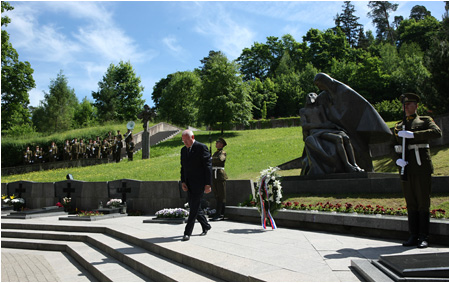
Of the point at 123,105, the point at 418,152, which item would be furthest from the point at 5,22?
the point at 418,152

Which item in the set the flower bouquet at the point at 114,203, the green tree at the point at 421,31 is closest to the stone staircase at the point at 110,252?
the flower bouquet at the point at 114,203

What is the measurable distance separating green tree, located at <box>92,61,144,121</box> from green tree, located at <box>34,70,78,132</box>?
6089 millimetres

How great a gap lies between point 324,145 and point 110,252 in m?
7.28

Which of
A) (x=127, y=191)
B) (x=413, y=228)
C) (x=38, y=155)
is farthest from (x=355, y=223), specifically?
(x=38, y=155)

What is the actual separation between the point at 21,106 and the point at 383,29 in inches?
3843

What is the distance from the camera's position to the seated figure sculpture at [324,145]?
11953 millimetres

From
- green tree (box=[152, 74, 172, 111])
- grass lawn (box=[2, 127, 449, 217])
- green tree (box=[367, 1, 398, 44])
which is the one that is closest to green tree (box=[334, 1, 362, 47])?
green tree (box=[367, 1, 398, 44])

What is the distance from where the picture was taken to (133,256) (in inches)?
269

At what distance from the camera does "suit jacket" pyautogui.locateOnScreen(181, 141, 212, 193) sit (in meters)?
7.59

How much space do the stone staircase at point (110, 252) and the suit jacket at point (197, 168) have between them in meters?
1.37

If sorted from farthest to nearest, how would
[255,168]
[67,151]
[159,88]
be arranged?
[159,88] < [67,151] < [255,168]

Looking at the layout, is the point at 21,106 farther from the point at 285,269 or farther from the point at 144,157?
the point at 285,269

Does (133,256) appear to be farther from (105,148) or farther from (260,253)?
(105,148)

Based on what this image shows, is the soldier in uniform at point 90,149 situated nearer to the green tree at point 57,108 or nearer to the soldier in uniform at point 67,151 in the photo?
the soldier in uniform at point 67,151
